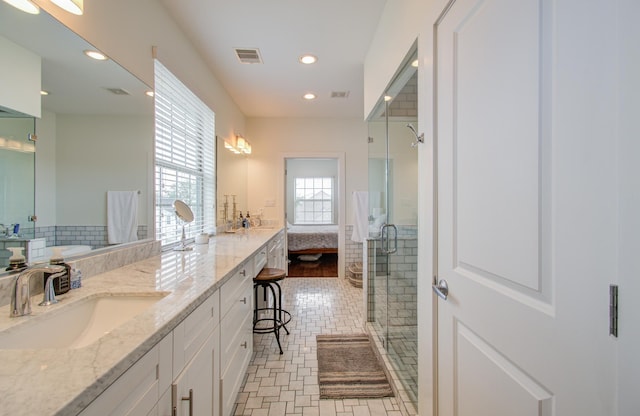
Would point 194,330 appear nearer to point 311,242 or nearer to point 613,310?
point 613,310

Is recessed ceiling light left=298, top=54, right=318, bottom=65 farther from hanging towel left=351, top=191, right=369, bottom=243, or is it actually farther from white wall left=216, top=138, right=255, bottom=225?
hanging towel left=351, top=191, right=369, bottom=243

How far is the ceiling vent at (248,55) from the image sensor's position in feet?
8.71

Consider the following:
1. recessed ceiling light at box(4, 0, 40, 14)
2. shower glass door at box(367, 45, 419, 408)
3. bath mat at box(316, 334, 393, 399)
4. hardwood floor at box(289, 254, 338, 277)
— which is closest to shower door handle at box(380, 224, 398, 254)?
shower glass door at box(367, 45, 419, 408)

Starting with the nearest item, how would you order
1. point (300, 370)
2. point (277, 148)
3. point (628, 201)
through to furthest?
point (628, 201) < point (300, 370) < point (277, 148)

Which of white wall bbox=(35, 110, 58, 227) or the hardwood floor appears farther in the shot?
the hardwood floor

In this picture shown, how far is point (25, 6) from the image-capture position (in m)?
1.07

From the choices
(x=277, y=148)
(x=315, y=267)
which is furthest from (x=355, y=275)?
(x=277, y=148)

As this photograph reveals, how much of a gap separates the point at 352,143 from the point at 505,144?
4.05 meters

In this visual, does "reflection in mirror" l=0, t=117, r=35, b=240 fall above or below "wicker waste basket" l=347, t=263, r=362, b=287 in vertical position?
above

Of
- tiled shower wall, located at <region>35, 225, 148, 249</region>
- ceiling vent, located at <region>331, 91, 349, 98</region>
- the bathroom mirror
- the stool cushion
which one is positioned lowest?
the stool cushion

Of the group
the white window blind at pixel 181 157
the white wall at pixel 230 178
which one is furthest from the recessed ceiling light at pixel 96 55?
the white wall at pixel 230 178

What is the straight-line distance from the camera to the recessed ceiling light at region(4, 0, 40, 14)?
103cm

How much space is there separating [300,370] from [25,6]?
2.42m

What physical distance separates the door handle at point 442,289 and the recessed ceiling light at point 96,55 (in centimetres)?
200
